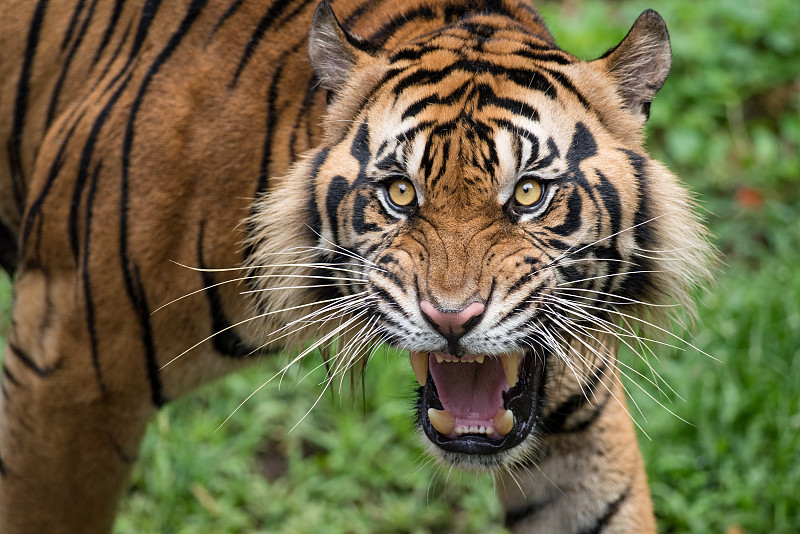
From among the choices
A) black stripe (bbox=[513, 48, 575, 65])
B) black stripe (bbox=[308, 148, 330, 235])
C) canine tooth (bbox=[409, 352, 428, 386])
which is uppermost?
black stripe (bbox=[513, 48, 575, 65])

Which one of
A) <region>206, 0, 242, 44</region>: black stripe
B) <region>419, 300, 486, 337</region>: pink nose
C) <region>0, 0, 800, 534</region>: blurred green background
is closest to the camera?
<region>419, 300, 486, 337</region>: pink nose

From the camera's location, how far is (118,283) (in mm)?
2275

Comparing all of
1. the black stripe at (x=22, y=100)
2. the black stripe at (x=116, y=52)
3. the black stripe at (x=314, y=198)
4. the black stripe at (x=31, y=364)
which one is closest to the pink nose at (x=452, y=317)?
the black stripe at (x=314, y=198)

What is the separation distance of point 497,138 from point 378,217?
28 cm

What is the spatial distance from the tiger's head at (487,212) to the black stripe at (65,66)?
31.4 inches

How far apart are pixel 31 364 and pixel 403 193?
43.3 inches

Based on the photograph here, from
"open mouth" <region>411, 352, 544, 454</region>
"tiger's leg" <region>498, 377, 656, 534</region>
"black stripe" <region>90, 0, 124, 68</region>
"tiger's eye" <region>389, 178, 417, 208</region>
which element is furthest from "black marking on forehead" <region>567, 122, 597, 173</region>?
"black stripe" <region>90, 0, 124, 68</region>

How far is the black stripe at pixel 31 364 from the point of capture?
234 centimetres

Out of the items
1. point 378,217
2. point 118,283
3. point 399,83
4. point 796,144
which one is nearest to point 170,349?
point 118,283

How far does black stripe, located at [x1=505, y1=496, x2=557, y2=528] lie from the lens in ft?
7.79

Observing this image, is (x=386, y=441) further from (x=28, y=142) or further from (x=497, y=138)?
(x=497, y=138)

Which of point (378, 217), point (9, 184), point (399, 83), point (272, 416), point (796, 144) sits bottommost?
point (272, 416)

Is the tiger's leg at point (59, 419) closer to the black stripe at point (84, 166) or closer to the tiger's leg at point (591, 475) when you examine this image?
the black stripe at point (84, 166)

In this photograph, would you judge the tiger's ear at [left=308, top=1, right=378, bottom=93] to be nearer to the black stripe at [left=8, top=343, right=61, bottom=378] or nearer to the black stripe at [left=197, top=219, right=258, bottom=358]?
the black stripe at [left=197, top=219, right=258, bottom=358]
